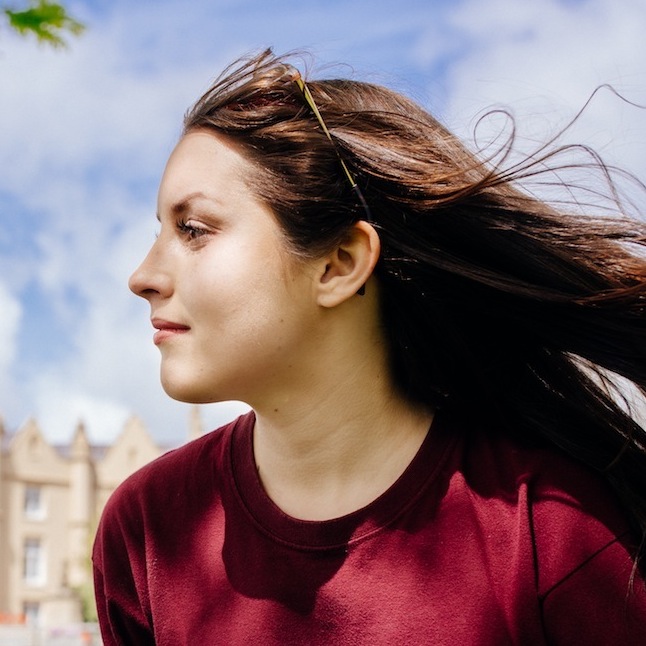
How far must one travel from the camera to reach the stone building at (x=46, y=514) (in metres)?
33.5

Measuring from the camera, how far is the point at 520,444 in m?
2.07

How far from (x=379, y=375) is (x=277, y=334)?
26 cm

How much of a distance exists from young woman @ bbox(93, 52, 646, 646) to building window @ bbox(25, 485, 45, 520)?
1374 inches

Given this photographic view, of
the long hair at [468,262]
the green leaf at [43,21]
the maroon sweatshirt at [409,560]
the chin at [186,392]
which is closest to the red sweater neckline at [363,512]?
the maroon sweatshirt at [409,560]

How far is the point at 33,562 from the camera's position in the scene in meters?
34.6

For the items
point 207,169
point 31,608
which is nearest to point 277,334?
point 207,169

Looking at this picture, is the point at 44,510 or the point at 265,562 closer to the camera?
the point at 265,562

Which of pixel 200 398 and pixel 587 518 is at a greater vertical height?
pixel 200 398

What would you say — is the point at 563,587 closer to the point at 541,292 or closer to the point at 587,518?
the point at 587,518

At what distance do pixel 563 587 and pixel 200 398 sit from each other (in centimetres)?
74

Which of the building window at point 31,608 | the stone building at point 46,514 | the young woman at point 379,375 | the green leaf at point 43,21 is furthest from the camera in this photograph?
the building window at point 31,608

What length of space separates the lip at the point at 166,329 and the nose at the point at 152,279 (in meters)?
0.05

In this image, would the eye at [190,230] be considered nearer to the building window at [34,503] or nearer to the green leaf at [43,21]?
the green leaf at [43,21]

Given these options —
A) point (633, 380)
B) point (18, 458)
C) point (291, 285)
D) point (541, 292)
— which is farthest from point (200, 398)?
point (18, 458)
